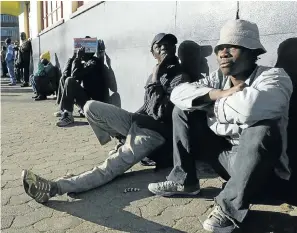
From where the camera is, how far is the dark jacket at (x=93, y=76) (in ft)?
20.7

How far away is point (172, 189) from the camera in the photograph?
289 centimetres

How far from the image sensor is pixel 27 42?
14.0 metres

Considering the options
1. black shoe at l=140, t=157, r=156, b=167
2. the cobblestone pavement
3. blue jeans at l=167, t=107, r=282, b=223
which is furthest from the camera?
black shoe at l=140, t=157, r=156, b=167

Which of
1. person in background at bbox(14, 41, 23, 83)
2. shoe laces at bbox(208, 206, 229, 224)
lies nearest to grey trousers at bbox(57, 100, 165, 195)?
shoe laces at bbox(208, 206, 229, 224)

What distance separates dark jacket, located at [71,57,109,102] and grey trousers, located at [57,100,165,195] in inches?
115

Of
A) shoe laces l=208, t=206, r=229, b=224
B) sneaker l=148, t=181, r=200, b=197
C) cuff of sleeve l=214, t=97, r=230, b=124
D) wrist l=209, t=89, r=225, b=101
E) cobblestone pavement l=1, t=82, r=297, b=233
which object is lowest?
cobblestone pavement l=1, t=82, r=297, b=233

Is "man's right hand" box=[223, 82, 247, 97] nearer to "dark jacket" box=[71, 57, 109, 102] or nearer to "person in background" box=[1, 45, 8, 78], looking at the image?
"dark jacket" box=[71, 57, 109, 102]

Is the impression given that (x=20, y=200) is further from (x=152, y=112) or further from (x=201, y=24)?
(x=201, y=24)

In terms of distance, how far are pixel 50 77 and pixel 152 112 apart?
7.06m

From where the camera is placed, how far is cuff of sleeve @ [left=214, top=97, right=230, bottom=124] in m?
2.32

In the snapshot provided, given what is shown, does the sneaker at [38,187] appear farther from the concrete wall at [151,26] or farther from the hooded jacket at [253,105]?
the concrete wall at [151,26]

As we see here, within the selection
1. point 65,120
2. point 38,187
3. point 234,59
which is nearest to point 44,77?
point 65,120

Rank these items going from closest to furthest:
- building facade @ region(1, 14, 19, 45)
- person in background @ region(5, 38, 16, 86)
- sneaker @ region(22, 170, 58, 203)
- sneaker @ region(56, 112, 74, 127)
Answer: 1. sneaker @ region(22, 170, 58, 203)
2. sneaker @ region(56, 112, 74, 127)
3. person in background @ region(5, 38, 16, 86)
4. building facade @ region(1, 14, 19, 45)

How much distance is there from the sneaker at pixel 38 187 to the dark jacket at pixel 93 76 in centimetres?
348
